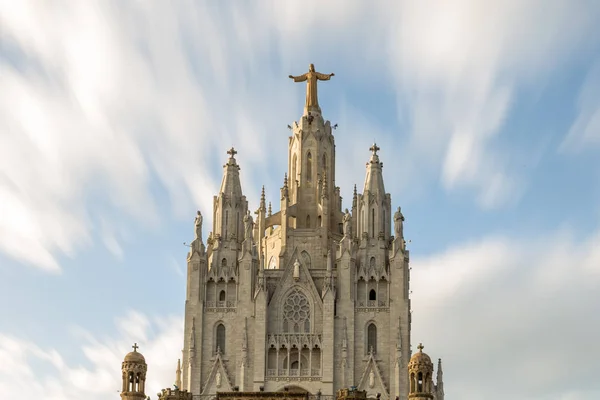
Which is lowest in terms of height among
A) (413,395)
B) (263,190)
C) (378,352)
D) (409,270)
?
(413,395)

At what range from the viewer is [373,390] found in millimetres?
89938

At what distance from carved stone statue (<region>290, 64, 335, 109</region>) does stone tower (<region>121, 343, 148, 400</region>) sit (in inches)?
1562

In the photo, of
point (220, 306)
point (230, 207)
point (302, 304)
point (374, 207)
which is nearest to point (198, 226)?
point (230, 207)

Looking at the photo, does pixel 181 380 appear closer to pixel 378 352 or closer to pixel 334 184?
pixel 378 352

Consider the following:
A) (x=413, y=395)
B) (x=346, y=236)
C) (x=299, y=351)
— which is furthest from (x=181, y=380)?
(x=413, y=395)

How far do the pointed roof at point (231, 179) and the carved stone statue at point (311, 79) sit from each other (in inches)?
352

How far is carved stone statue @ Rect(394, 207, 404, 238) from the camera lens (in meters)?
94.5

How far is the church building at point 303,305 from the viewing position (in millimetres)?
91438

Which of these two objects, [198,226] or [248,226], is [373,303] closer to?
[248,226]

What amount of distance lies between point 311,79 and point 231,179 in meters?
12.4

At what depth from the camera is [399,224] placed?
9500 centimetres

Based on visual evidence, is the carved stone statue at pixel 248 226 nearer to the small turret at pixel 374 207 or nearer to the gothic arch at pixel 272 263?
the gothic arch at pixel 272 263

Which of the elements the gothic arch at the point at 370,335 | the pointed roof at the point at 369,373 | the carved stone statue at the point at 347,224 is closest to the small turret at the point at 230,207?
the carved stone statue at the point at 347,224

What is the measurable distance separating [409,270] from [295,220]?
→ 10.9 meters
